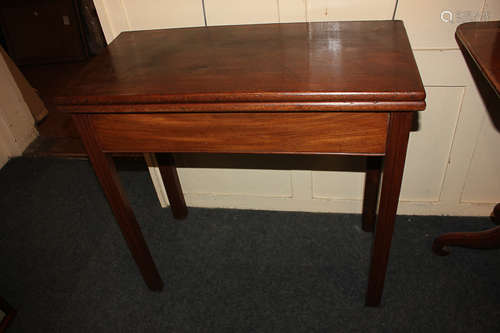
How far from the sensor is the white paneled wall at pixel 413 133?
1.35 m

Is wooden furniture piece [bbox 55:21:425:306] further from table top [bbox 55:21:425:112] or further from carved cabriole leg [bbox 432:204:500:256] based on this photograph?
carved cabriole leg [bbox 432:204:500:256]

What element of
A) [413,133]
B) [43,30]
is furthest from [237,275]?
[43,30]

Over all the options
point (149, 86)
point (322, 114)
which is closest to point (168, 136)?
point (149, 86)

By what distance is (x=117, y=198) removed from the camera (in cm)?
133

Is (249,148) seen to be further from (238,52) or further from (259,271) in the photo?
(259,271)

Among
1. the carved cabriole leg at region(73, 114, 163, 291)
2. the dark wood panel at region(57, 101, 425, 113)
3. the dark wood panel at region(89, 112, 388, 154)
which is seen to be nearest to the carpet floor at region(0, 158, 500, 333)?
the carved cabriole leg at region(73, 114, 163, 291)

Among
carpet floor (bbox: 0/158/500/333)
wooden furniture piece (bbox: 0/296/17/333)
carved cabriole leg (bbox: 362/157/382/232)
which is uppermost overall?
carved cabriole leg (bbox: 362/157/382/232)

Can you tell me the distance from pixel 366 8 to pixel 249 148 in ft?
2.15

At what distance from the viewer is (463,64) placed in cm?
140

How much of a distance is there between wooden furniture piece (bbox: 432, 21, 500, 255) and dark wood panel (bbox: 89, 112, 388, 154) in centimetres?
33

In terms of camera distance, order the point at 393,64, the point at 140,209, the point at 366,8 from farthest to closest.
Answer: the point at 140,209 → the point at 366,8 → the point at 393,64

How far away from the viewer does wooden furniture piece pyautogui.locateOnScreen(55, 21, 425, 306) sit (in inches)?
38.0

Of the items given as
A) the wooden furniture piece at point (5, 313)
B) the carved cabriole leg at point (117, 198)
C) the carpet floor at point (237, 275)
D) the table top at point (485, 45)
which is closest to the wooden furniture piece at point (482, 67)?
the table top at point (485, 45)

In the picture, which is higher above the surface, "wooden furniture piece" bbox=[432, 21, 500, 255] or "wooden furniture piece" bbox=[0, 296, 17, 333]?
"wooden furniture piece" bbox=[432, 21, 500, 255]
